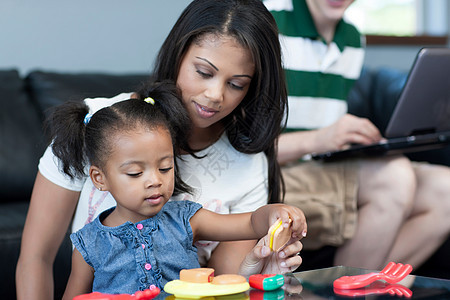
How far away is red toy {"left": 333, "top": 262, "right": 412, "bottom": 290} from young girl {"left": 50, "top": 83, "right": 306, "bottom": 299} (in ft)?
0.41

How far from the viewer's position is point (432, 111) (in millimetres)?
1702

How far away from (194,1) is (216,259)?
0.56 meters

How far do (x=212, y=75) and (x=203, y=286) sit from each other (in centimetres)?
47

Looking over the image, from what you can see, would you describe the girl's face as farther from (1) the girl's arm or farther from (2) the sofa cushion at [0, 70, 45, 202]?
(2) the sofa cushion at [0, 70, 45, 202]

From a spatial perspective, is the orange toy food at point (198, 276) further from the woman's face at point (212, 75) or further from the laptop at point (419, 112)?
the laptop at point (419, 112)

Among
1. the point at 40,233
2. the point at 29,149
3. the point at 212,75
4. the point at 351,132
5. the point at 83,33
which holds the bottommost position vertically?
the point at 29,149

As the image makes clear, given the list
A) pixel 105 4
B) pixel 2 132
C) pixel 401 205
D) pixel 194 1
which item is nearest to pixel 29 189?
pixel 2 132

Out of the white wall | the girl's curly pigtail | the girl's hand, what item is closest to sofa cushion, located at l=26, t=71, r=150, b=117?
the white wall

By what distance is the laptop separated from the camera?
62.4 inches

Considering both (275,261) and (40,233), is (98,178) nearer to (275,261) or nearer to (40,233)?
(40,233)

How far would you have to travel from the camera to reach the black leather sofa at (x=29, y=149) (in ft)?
5.50

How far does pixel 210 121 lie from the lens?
1.26 metres

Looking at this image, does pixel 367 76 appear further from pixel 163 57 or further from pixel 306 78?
pixel 163 57

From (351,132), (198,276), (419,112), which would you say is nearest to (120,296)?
(198,276)
